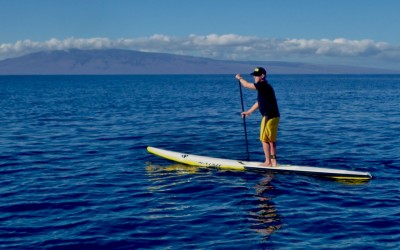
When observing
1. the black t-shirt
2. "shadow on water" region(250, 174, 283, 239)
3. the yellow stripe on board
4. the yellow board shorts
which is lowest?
"shadow on water" region(250, 174, 283, 239)

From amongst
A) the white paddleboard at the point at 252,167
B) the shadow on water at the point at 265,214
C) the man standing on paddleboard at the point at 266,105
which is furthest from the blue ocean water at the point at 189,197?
the man standing on paddleboard at the point at 266,105

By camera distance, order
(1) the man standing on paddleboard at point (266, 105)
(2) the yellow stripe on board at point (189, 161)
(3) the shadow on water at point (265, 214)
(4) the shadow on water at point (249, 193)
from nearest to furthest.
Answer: (3) the shadow on water at point (265, 214) < (4) the shadow on water at point (249, 193) < (1) the man standing on paddleboard at point (266, 105) < (2) the yellow stripe on board at point (189, 161)

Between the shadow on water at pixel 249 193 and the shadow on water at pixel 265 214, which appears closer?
the shadow on water at pixel 265 214

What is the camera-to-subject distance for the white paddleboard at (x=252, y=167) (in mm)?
13367

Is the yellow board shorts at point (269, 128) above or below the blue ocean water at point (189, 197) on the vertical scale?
above

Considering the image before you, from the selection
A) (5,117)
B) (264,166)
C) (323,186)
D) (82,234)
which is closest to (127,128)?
(5,117)

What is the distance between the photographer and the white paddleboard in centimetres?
1337

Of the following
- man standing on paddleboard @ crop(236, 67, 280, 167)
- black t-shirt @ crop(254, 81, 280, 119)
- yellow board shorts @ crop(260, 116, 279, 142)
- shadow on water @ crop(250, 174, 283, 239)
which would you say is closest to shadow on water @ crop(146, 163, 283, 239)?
shadow on water @ crop(250, 174, 283, 239)

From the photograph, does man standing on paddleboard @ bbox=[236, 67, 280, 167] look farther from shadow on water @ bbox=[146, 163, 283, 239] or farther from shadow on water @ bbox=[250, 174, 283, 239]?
shadow on water @ bbox=[250, 174, 283, 239]

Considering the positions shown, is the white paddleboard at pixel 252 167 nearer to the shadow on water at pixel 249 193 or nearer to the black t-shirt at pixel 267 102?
the shadow on water at pixel 249 193

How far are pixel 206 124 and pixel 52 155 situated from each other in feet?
43.0

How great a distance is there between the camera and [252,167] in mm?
14547

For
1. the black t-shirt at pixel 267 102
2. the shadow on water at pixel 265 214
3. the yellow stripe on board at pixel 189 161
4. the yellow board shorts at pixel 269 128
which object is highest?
the black t-shirt at pixel 267 102

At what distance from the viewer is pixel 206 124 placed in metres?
29.4
